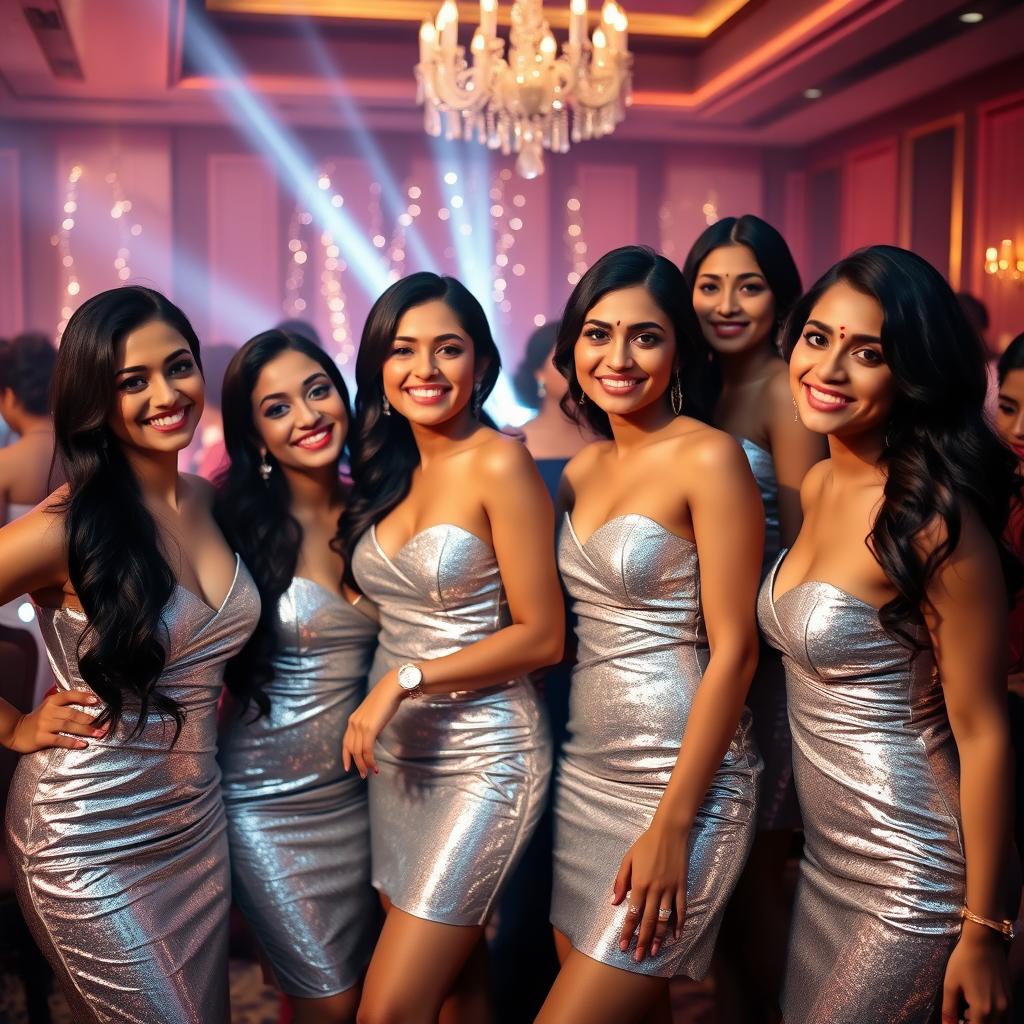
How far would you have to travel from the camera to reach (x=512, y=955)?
2.59 meters

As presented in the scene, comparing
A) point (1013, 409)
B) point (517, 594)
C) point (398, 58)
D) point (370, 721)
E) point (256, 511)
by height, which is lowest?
point (370, 721)

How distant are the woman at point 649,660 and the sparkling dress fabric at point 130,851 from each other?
642mm

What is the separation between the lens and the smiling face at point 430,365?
7.14 ft

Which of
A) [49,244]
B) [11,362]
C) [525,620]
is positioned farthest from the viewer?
[49,244]

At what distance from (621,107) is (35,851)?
4.39m

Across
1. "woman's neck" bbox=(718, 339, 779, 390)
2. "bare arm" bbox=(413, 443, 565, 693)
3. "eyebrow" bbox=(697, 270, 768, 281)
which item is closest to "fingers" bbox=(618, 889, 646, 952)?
"bare arm" bbox=(413, 443, 565, 693)

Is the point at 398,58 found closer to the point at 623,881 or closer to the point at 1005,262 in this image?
the point at 1005,262

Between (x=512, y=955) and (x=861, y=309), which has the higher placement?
(x=861, y=309)

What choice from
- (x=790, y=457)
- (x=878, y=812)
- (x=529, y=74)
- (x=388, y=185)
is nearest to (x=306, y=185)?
(x=388, y=185)

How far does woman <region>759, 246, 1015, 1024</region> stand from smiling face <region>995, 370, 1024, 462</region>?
0.95 m

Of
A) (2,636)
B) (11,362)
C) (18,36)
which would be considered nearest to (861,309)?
(2,636)

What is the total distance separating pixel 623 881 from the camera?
191 centimetres

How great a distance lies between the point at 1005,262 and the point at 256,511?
5.96 m

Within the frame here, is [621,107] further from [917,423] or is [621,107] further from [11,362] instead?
[917,423]
